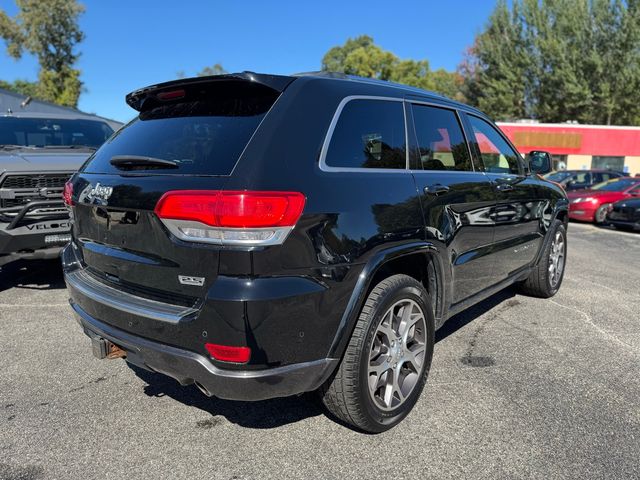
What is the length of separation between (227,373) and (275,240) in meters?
0.62

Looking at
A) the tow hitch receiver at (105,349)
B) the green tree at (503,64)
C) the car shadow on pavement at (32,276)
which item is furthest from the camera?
the green tree at (503,64)

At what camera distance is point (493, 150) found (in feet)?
14.1

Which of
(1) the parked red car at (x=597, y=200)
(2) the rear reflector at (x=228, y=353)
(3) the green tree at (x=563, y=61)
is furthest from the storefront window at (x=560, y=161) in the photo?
(2) the rear reflector at (x=228, y=353)

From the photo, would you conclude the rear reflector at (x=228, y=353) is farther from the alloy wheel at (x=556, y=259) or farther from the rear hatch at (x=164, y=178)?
the alloy wheel at (x=556, y=259)

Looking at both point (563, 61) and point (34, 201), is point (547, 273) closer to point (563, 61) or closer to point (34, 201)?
point (34, 201)

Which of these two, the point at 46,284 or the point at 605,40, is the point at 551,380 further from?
the point at 605,40

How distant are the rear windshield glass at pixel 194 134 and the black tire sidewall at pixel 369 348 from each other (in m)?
1.08

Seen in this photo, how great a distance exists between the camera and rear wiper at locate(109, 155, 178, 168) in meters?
2.49

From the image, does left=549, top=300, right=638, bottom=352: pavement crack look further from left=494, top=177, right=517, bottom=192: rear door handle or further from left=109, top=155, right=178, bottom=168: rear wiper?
left=109, top=155, right=178, bottom=168: rear wiper

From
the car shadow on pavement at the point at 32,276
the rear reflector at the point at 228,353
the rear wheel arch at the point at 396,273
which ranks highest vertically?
the rear wheel arch at the point at 396,273

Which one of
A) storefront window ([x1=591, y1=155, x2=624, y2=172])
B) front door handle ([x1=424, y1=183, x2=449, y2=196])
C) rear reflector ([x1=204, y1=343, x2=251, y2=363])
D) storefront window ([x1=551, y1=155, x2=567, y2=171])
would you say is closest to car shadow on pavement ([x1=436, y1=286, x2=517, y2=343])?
front door handle ([x1=424, y1=183, x2=449, y2=196])

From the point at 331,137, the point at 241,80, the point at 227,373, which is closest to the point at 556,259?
the point at 331,137

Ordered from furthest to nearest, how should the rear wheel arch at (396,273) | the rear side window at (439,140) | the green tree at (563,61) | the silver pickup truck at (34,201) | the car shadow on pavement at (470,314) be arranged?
1. the green tree at (563,61)
2. the silver pickup truck at (34,201)
3. the car shadow on pavement at (470,314)
4. the rear side window at (439,140)
5. the rear wheel arch at (396,273)

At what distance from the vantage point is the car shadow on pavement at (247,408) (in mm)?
2930
